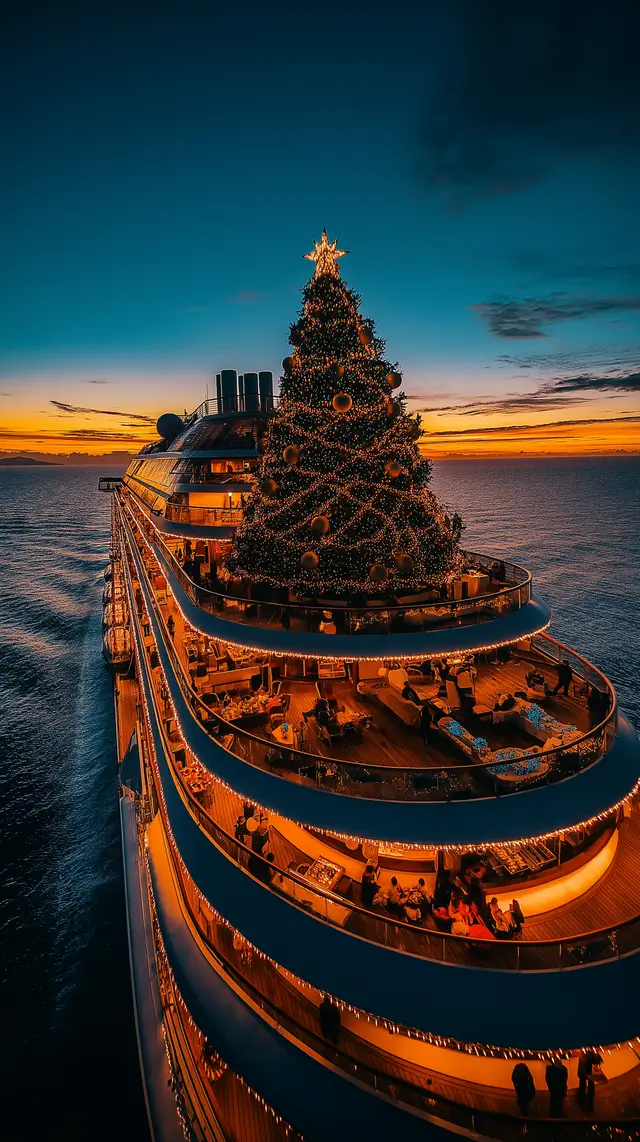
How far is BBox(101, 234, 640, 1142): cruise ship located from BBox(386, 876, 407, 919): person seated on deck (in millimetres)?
62

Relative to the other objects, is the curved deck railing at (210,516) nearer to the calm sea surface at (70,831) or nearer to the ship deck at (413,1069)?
the calm sea surface at (70,831)

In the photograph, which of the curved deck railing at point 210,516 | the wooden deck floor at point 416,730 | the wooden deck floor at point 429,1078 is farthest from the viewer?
the curved deck railing at point 210,516

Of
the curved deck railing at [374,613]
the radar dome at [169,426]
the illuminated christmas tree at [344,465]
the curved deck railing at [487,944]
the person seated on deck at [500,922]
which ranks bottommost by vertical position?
the person seated on deck at [500,922]

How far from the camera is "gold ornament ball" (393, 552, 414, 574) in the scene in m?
12.2

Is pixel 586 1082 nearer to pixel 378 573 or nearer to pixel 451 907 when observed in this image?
pixel 451 907

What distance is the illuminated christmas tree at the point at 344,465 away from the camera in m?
12.2

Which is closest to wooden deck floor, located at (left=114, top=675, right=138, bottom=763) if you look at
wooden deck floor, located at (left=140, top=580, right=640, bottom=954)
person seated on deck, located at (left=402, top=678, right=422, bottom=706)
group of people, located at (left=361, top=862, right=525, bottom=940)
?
wooden deck floor, located at (left=140, top=580, right=640, bottom=954)

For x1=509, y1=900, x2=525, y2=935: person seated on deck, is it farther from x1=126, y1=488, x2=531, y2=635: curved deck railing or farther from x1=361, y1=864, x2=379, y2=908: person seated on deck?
x1=126, y1=488, x2=531, y2=635: curved deck railing

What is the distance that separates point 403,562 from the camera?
39.9 feet

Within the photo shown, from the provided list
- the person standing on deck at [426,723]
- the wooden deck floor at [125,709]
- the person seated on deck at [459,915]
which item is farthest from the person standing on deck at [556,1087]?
the wooden deck floor at [125,709]

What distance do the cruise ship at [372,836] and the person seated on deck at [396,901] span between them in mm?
62

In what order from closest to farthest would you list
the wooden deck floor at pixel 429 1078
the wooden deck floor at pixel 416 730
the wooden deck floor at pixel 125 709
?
the wooden deck floor at pixel 429 1078, the wooden deck floor at pixel 416 730, the wooden deck floor at pixel 125 709

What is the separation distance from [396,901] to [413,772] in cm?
229

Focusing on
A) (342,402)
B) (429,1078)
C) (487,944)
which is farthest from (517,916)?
(342,402)
